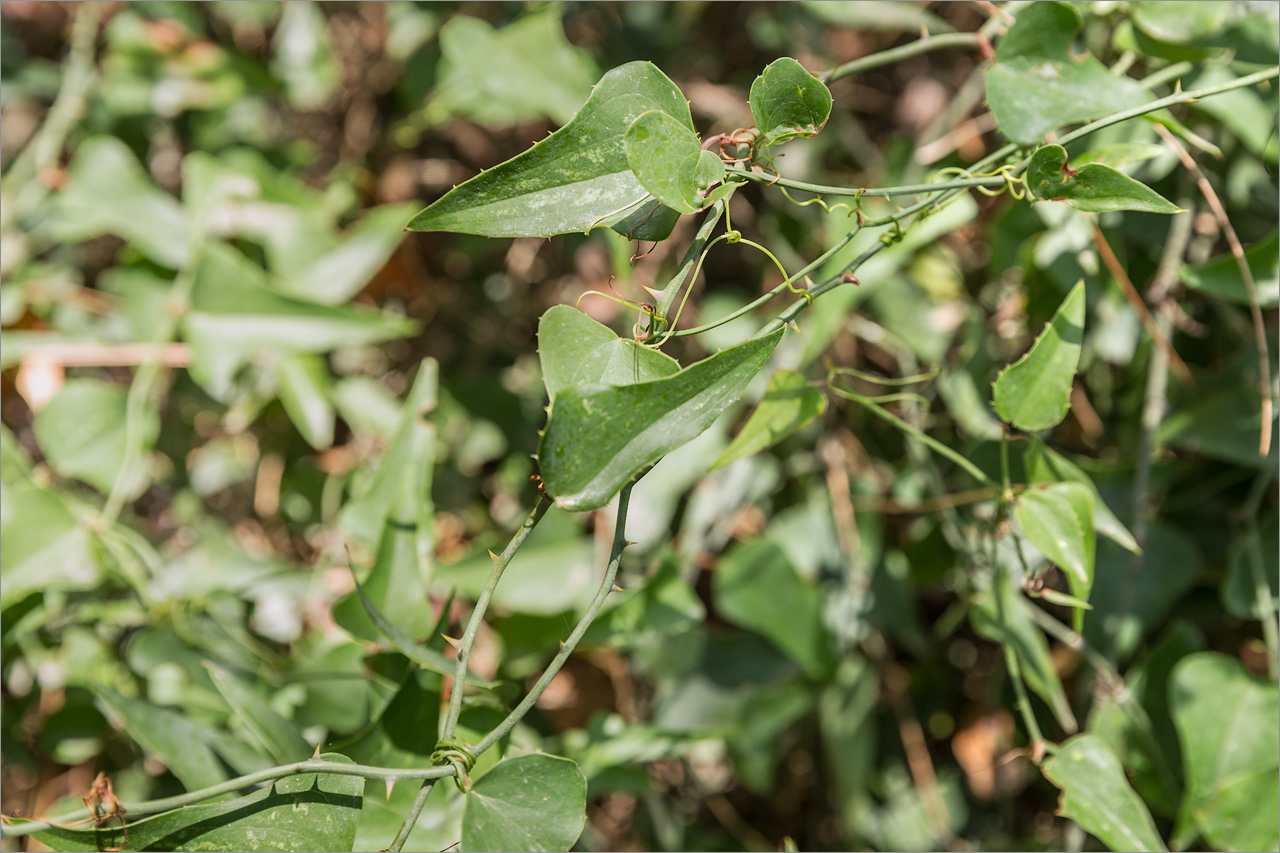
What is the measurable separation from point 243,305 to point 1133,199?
698 mm

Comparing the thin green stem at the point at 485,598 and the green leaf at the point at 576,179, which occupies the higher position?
the green leaf at the point at 576,179

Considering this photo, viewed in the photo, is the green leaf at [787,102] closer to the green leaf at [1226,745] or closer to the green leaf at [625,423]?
the green leaf at [625,423]

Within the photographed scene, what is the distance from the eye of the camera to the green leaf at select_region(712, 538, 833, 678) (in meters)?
0.70

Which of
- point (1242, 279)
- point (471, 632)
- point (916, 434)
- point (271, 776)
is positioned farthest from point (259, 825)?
point (1242, 279)

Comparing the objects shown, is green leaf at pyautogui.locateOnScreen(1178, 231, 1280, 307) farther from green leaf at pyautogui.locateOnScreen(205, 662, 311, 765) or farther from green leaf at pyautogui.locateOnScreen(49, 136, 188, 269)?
green leaf at pyautogui.locateOnScreen(49, 136, 188, 269)

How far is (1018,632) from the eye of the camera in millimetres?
563

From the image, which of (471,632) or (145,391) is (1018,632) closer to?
(471,632)

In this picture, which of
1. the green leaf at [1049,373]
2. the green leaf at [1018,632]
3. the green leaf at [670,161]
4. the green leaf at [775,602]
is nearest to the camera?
the green leaf at [670,161]

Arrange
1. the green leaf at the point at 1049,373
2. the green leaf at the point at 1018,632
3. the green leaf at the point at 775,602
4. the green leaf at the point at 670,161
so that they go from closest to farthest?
the green leaf at the point at 670,161 → the green leaf at the point at 1049,373 → the green leaf at the point at 1018,632 → the green leaf at the point at 775,602

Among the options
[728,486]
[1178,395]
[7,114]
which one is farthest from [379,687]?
[7,114]

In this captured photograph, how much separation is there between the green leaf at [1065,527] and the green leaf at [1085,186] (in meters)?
0.15

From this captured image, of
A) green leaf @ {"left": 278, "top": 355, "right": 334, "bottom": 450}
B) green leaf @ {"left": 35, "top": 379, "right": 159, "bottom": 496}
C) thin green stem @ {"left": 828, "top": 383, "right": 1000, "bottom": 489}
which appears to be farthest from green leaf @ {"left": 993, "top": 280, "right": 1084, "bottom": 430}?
green leaf @ {"left": 35, "top": 379, "right": 159, "bottom": 496}

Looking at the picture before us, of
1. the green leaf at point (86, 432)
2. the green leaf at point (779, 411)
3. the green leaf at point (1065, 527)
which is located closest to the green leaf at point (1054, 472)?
the green leaf at point (1065, 527)

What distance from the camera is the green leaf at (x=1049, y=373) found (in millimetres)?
437
